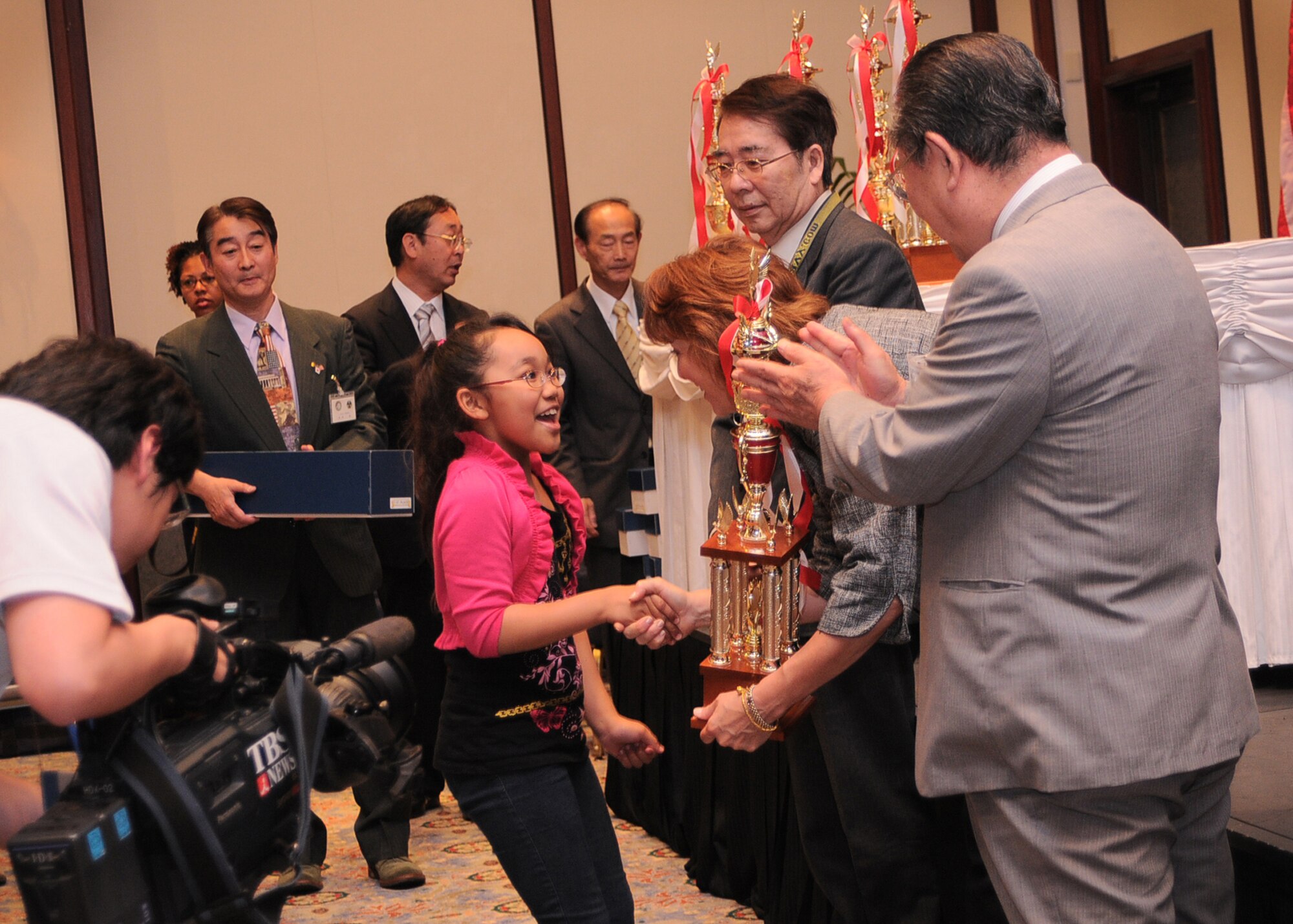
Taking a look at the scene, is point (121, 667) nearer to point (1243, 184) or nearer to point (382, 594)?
point (382, 594)

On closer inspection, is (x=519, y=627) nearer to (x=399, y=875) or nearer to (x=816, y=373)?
(x=816, y=373)

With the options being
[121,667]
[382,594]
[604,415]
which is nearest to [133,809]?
[121,667]

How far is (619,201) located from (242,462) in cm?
181

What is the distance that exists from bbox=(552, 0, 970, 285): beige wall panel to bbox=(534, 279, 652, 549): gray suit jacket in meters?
2.34

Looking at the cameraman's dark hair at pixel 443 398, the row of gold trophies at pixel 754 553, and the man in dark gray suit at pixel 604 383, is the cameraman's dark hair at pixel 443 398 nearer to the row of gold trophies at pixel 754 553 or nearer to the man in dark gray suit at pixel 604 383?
the row of gold trophies at pixel 754 553

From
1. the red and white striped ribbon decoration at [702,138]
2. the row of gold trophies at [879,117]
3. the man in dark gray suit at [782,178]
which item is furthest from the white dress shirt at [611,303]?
the man in dark gray suit at [782,178]

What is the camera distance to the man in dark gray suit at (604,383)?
4062mm

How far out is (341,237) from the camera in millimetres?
6059

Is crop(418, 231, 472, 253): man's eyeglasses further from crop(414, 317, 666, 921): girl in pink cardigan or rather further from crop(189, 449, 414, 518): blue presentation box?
crop(414, 317, 666, 921): girl in pink cardigan

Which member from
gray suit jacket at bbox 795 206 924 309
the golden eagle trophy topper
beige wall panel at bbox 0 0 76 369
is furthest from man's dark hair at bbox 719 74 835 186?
beige wall panel at bbox 0 0 76 369

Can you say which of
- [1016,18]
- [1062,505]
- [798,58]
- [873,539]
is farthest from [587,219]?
[1016,18]

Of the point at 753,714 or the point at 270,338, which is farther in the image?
the point at 270,338

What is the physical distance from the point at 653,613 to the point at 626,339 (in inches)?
94.6

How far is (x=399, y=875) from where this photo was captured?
318 cm
